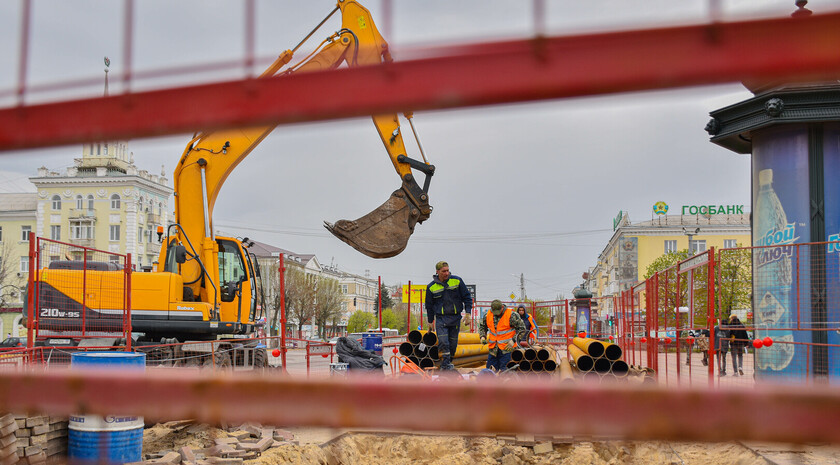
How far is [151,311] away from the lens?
1209 centimetres

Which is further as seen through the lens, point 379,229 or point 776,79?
point 379,229

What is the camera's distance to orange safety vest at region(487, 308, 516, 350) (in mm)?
10805

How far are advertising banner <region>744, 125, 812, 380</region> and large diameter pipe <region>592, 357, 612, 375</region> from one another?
2.29m

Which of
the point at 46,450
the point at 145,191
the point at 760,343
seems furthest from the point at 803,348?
the point at 145,191

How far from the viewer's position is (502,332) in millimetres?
10828

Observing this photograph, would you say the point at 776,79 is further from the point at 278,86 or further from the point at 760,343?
the point at 760,343

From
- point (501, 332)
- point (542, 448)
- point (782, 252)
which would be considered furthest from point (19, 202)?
point (782, 252)

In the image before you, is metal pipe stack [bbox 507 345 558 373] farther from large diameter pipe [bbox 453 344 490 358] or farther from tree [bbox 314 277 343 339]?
tree [bbox 314 277 343 339]

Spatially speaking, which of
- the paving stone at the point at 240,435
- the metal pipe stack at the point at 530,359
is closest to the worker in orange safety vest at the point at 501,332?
the metal pipe stack at the point at 530,359

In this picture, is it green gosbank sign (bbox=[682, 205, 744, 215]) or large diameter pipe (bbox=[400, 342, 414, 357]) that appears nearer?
large diameter pipe (bbox=[400, 342, 414, 357])

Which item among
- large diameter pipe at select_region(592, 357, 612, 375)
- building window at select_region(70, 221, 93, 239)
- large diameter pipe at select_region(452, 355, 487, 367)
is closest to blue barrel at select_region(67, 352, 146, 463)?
large diameter pipe at select_region(592, 357, 612, 375)

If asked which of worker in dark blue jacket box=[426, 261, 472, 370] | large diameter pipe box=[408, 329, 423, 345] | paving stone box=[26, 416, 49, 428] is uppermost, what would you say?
worker in dark blue jacket box=[426, 261, 472, 370]

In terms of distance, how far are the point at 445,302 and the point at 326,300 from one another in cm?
5836

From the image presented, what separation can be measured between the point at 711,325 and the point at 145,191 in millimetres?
58431
